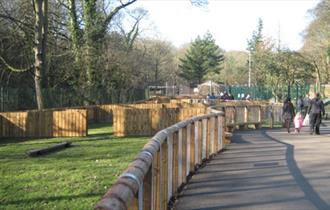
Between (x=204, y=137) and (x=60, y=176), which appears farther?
(x=204, y=137)

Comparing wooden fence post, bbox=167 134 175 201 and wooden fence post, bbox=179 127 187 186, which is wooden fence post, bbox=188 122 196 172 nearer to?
wooden fence post, bbox=179 127 187 186

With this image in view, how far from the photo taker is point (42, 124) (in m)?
Result: 24.0

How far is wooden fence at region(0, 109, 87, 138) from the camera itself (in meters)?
23.9

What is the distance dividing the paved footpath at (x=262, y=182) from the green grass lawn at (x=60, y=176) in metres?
1.79

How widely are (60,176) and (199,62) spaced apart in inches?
3621

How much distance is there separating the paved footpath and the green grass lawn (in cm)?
179

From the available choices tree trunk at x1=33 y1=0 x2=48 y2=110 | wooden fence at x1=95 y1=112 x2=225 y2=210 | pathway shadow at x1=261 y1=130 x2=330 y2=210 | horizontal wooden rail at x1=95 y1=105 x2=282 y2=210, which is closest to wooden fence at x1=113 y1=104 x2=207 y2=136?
tree trunk at x1=33 y1=0 x2=48 y2=110

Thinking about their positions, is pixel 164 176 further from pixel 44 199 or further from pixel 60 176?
pixel 60 176

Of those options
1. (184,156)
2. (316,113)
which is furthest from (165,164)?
(316,113)

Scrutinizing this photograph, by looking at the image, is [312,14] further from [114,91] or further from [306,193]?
[306,193]

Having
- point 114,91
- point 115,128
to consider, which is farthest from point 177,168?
point 114,91

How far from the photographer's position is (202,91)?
254ft

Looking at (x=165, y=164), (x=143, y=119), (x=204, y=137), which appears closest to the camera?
(x=165, y=164)

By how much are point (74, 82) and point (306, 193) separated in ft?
111
